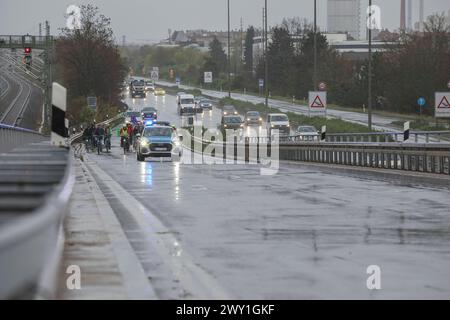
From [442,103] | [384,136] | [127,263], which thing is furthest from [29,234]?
[384,136]

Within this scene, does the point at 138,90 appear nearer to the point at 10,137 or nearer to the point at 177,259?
the point at 10,137

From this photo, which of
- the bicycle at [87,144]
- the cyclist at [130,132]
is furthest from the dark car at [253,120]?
the bicycle at [87,144]

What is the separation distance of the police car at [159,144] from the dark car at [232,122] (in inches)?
1708

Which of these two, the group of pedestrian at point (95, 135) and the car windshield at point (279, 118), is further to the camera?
the car windshield at point (279, 118)

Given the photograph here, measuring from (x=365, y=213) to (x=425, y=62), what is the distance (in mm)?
91348

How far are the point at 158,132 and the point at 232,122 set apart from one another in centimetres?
4584

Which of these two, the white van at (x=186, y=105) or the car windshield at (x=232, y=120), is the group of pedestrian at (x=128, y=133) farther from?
the white van at (x=186, y=105)

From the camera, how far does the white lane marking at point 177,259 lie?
31.2ft

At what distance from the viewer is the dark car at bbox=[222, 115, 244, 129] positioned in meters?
97.5

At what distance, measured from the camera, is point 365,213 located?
18.7 metres

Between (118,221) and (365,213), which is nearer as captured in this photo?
(118,221)

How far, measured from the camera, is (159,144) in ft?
170

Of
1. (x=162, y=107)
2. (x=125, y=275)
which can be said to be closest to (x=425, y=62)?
(x=162, y=107)

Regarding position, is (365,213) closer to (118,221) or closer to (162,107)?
(118,221)
